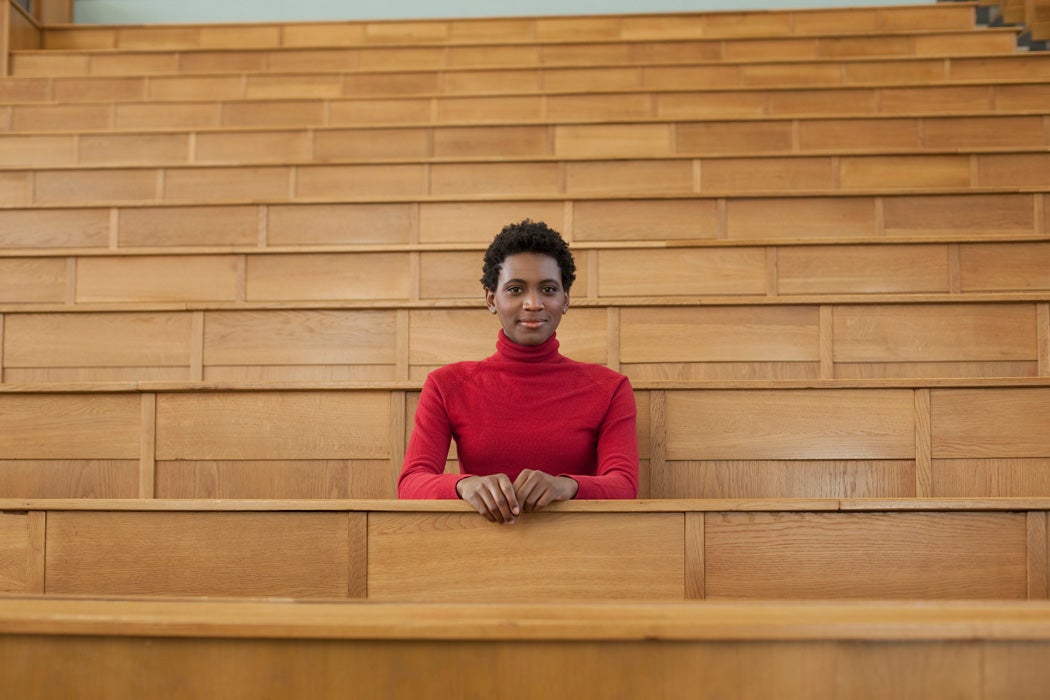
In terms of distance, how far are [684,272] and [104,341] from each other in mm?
342

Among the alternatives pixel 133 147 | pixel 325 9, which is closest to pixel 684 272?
pixel 133 147

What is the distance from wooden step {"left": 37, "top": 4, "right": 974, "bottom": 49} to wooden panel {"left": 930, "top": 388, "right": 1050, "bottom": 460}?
0.68m

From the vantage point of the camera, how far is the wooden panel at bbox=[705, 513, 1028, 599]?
12.5 inches

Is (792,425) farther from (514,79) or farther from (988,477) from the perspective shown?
(514,79)

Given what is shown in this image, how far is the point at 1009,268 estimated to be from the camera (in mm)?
587

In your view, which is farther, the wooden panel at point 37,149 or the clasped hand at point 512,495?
the wooden panel at point 37,149

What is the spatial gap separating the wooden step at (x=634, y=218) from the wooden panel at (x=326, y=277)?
0.20ft

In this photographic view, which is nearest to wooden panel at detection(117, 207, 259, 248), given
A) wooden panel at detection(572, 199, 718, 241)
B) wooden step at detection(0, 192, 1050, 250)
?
wooden step at detection(0, 192, 1050, 250)

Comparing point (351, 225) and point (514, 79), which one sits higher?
point (514, 79)

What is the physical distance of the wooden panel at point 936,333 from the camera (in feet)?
→ 1.67

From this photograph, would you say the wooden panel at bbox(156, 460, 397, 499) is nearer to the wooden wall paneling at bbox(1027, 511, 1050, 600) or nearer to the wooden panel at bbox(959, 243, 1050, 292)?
the wooden wall paneling at bbox(1027, 511, 1050, 600)

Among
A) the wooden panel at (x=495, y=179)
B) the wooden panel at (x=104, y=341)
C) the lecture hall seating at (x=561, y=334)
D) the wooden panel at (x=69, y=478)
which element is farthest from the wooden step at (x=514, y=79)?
the wooden panel at (x=69, y=478)

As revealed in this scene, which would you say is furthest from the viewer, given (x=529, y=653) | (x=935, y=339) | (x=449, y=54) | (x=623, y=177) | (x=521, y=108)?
(x=449, y=54)

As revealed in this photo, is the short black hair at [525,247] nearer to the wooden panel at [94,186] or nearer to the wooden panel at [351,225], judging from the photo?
the wooden panel at [351,225]
